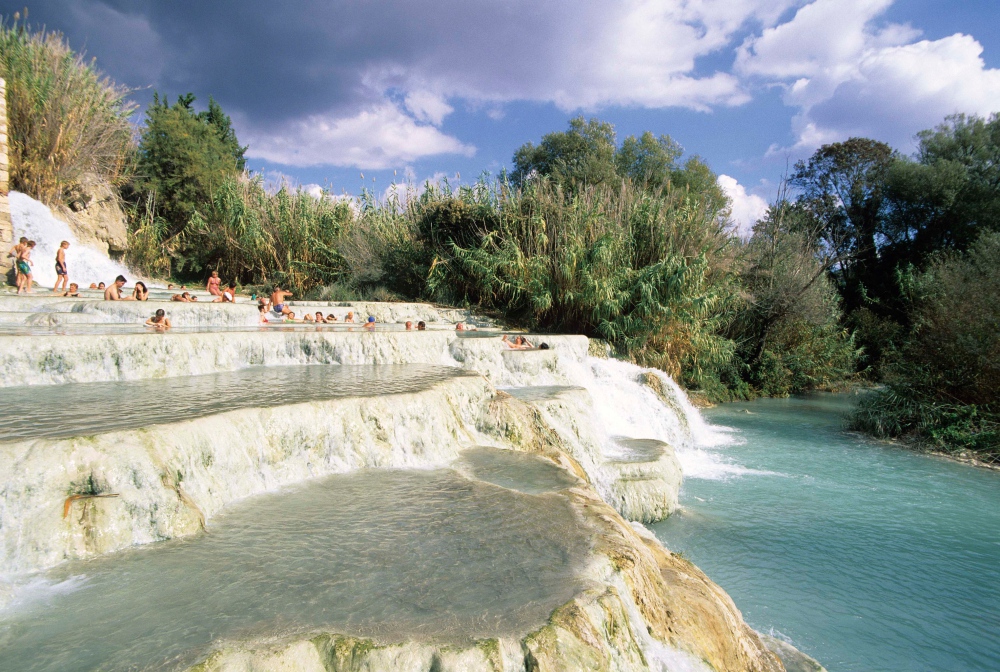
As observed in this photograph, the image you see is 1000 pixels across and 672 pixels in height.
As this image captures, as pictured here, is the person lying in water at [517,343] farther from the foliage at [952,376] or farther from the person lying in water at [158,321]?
the foliage at [952,376]

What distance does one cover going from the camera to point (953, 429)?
A: 372 inches

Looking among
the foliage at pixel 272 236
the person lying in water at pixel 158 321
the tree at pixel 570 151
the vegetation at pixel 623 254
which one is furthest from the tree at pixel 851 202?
the person lying in water at pixel 158 321

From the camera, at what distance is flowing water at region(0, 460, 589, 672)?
237 centimetres

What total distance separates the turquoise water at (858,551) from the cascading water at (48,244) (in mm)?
14436

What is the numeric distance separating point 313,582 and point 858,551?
5.43 metres

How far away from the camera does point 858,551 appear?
568 centimetres

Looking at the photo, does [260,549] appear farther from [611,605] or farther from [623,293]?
[623,293]

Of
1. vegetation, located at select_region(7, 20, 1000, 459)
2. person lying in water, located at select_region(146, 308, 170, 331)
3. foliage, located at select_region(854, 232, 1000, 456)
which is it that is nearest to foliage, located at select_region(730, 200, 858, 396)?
vegetation, located at select_region(7, 20, 1000, 459)

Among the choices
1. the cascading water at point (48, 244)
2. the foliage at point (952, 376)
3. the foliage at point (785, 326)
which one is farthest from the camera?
the foliage at point (785, 326)

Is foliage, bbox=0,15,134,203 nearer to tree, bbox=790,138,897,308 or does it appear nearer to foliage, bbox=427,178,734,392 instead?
foliage, bbox=427,178,734,392

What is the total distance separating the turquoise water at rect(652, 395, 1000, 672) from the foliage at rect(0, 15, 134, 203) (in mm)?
16191

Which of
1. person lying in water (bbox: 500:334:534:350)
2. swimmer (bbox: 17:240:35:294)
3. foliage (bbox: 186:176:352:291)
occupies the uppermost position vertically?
foliage (bbox: 186:176:352:291)

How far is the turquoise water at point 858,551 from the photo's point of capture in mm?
4297

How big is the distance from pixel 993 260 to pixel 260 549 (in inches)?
514
